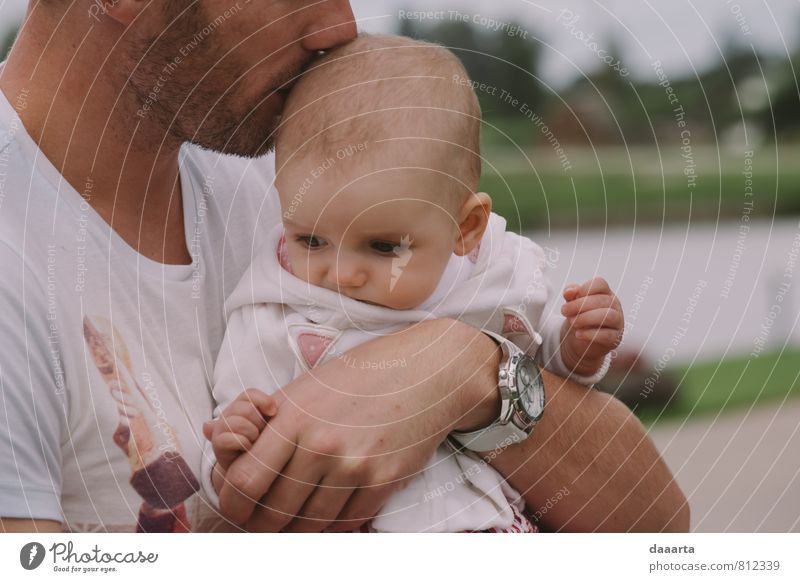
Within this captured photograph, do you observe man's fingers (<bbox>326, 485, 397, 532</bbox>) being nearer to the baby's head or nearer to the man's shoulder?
the baby's head

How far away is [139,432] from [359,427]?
0.18m

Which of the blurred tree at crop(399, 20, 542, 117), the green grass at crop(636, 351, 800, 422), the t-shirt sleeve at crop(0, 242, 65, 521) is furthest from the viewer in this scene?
the green grass at crop(636, 351, 800, 422)

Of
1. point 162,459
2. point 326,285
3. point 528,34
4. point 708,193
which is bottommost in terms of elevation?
point 162,459

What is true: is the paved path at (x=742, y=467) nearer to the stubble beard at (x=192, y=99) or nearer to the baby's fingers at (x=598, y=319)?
the baby's fingers at (x=598, y=319)

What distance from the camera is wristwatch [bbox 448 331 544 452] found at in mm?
863

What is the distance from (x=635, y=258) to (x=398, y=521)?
1.74ft

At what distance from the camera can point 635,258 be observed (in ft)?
3.96

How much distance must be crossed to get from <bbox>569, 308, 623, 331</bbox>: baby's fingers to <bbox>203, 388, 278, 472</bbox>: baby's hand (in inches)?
11.2

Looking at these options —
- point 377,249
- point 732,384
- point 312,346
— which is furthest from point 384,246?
point 732,384

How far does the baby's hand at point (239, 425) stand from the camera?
30.3 inches

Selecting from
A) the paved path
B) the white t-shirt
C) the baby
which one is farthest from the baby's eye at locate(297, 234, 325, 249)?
the paved path
